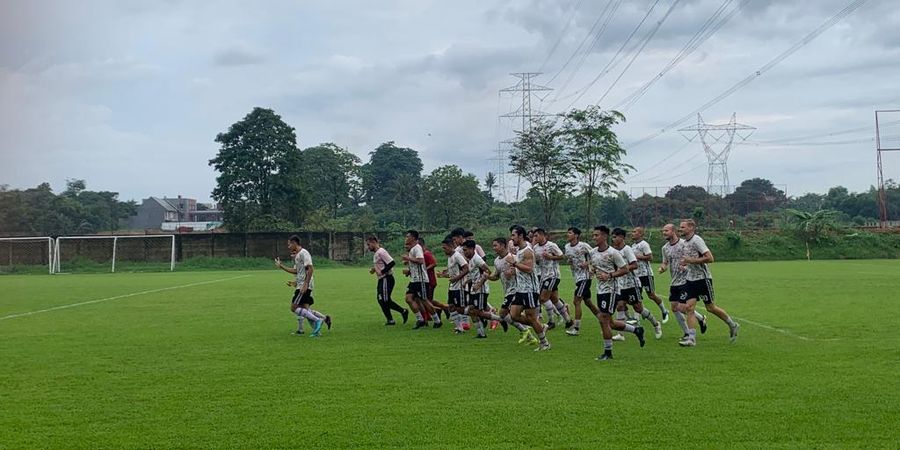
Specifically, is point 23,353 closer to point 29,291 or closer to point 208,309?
point 208,309

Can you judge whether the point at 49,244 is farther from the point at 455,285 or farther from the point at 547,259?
the point at 547,259

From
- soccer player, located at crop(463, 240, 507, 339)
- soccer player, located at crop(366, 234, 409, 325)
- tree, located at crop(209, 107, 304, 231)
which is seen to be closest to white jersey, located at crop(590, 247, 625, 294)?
soccer player, located at crop(463, 240, 507, 339)

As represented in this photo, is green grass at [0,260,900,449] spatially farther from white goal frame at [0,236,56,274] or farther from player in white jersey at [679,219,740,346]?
white goal frame at [0,236,56,274]

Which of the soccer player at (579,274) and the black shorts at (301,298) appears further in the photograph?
the black shorts at (301,298)

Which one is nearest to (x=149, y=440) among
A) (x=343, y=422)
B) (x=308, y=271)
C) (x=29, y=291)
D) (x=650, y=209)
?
(x=343, y=422)

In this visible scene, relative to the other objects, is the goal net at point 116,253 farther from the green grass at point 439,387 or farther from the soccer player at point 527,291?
the soccer player at point 527,291

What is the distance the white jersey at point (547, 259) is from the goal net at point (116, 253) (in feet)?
129

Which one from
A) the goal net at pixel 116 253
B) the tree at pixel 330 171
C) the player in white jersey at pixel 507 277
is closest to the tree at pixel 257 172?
the goal net at pixel 116 253

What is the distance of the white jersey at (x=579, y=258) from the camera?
14.5 m

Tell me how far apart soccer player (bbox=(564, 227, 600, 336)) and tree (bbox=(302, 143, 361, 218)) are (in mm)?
71324

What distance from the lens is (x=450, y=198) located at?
229 ft

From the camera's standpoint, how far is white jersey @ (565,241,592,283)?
47.6 feet

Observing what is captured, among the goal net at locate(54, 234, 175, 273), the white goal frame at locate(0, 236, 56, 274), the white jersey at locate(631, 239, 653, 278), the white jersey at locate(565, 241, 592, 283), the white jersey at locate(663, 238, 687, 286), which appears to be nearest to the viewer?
the white jersey at locate(663, 238, 687, 286)

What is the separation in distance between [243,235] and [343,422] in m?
48.6
